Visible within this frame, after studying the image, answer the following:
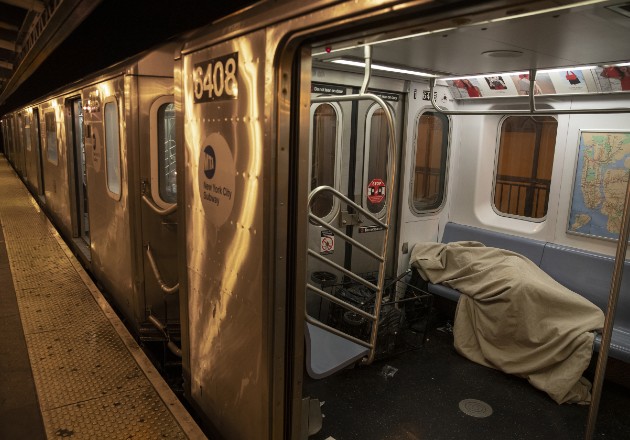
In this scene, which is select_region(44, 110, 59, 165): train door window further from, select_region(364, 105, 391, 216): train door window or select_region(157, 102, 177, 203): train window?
select_region(364, 105, 391, 216): train door window

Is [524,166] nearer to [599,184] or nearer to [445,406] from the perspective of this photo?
[599,184]

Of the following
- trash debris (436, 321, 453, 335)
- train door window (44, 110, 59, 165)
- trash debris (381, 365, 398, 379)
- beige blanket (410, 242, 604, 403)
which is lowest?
trash debris (381, 365, 398, 379)

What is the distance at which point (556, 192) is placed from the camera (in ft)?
17.0

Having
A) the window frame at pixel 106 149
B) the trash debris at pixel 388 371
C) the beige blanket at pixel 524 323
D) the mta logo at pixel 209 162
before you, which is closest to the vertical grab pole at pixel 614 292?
the mta logo at pixel 209 162

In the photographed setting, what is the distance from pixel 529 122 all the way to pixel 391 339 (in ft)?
10.6

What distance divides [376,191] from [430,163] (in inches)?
39.4

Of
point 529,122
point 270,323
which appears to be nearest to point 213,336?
point 270,323

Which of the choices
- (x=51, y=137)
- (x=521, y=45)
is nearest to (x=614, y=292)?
(x=521, y=45)

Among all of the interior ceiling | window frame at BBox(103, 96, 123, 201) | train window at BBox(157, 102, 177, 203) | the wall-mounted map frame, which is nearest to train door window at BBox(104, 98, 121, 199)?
window frame at BBox(103, 96, 123, 201)

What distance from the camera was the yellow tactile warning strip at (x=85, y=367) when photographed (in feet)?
8.74

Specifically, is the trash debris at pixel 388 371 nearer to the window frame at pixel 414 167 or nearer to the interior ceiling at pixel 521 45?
the window frame at pixel 414 167

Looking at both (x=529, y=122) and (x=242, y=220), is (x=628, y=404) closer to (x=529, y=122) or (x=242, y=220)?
(x=529, y=122)

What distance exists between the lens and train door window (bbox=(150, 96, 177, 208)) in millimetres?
3766

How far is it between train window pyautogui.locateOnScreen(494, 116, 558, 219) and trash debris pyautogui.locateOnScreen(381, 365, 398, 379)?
261 centimetres
